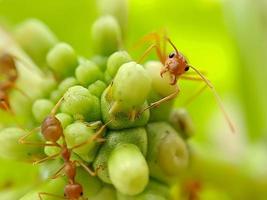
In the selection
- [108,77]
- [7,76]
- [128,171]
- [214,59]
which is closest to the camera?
[128,171]

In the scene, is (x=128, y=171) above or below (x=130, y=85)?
below

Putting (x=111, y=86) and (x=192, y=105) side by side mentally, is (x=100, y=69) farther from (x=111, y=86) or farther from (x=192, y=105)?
(x=192, y=105)

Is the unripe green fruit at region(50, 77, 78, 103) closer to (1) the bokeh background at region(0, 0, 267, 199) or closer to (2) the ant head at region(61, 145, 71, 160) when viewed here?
(2) the ant head at region(61, 145, 71, 160)

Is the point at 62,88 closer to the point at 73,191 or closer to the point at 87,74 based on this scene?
the point at 87,74

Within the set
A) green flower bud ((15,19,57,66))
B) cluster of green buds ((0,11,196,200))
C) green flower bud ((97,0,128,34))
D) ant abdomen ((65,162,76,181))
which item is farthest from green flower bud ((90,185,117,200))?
green flower bud ((97,0,128,34))

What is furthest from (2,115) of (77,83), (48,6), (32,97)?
(48,6)

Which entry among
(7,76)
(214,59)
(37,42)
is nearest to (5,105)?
(7,76)

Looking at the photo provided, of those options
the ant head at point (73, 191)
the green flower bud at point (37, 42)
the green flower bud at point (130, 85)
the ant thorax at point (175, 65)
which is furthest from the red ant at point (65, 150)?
the green flower bud at point (37, 42)

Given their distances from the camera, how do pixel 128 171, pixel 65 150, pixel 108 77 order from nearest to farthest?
1. pixel 128 171
2. pixel 65 150
3. pixel 108 77
